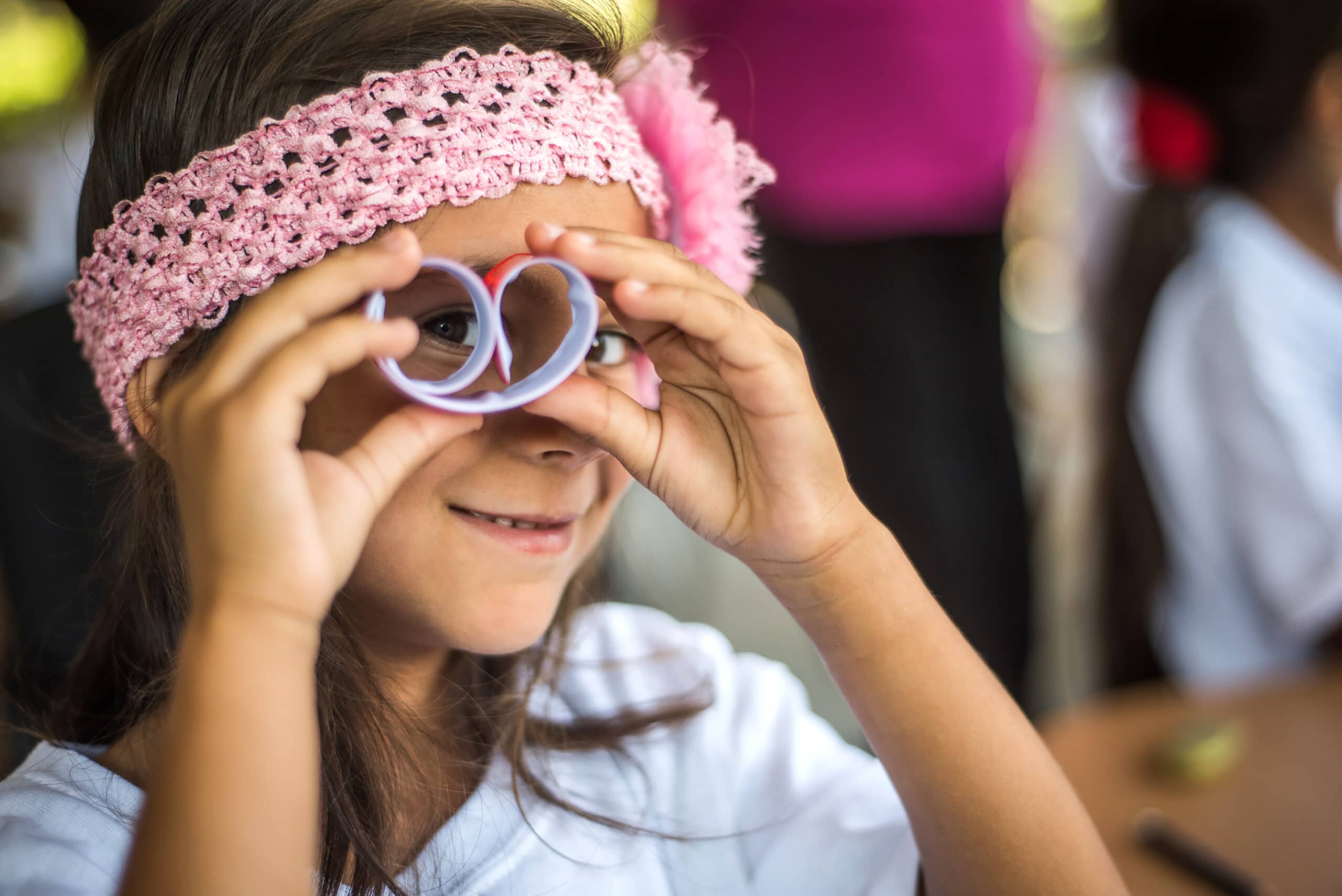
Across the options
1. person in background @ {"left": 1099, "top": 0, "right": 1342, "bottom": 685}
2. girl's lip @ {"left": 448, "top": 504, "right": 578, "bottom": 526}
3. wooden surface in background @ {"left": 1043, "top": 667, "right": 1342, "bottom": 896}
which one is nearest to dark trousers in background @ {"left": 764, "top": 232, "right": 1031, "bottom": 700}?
person in background @ {"left": 1099, "top": 0, "right": 1342, "bottom": 685}

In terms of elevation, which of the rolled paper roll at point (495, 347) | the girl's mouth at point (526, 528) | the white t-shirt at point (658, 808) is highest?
the rolled paper roll at point (495, 347)

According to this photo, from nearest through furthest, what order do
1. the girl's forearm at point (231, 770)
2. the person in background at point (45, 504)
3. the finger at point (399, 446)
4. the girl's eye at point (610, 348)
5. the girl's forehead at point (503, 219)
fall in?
the girl's forearm at point (231, 770) < the finger at point (399, 446) < the girl's forehead at point (503, 219) < the girl's eye at point (610, 348) < the person in background at point (45, 504)

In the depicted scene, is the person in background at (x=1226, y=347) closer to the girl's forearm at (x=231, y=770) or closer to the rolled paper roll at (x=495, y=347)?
the rolled paper roll at (x=495, y=347)

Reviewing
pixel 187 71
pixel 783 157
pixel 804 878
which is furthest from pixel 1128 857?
pixel 783 157

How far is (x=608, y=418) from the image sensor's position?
0.77 metres

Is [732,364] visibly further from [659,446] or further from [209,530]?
[209,530]

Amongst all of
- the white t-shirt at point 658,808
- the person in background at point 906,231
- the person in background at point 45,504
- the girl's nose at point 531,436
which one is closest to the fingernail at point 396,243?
the girl's nose at point 531,436

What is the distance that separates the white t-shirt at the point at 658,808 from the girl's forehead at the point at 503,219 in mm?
482

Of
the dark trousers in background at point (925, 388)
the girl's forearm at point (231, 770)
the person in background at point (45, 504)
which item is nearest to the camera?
the girl's forearm at point (231, 770)

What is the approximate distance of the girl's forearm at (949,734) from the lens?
2.78 ft

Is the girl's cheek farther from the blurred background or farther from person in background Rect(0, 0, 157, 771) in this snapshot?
the blurred background

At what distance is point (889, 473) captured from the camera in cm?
193

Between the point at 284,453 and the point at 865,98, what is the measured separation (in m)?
1.40

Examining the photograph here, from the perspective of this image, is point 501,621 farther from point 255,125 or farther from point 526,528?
point 255,125
